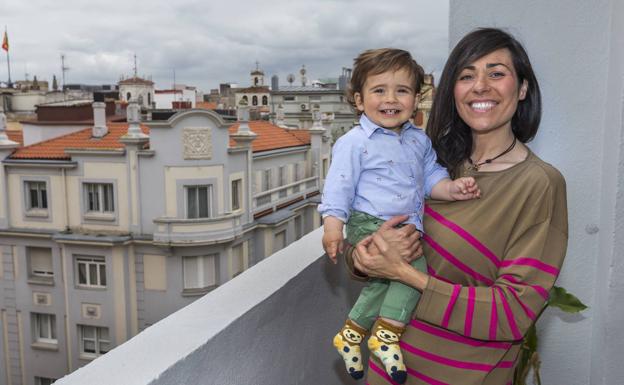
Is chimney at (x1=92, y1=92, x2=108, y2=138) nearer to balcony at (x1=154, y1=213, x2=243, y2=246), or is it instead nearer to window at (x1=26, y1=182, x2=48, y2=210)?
window at (x1=26, y1=182, x2=48, y2=210)

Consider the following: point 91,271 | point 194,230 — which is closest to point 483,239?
point 194,230

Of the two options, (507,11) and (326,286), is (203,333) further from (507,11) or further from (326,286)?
(507,11)

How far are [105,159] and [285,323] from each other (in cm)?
1568

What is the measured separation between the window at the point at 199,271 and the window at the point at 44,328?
4.72 meters

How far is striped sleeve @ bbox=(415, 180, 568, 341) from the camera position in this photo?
1447 millimetres

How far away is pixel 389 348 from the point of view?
1.69 metres

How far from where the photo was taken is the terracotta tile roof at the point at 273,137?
2055 centimetres

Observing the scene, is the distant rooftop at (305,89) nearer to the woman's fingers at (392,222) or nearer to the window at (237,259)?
the window at (237,259)

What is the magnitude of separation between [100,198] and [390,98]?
16701mm

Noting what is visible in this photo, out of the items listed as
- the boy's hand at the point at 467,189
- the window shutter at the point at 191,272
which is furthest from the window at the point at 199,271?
the boy's hand at the point at 467,189

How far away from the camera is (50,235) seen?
17.2m

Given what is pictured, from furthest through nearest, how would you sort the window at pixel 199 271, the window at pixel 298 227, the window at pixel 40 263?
1. the window at pixel 298 227
2. the window at pixel 40 263
3. the window at pixel 199 271

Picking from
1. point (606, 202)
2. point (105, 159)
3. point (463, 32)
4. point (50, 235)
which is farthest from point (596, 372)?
point (50, 235)

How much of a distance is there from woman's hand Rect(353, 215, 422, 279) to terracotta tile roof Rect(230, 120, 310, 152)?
17.9 m
